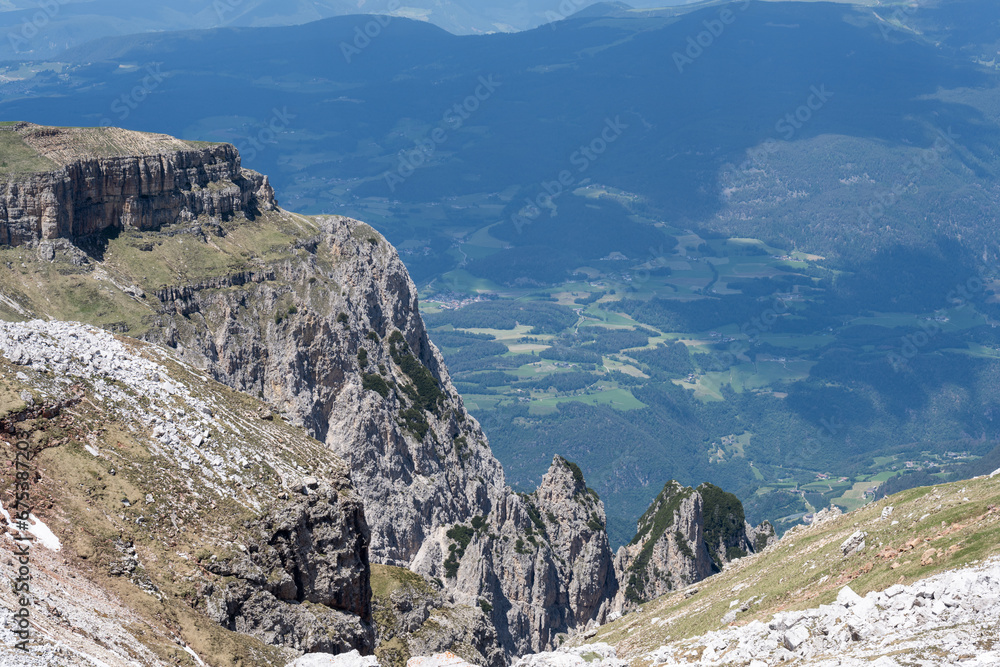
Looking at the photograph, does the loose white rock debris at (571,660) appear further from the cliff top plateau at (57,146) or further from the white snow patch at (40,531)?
the cliff top plateau at (57,146)

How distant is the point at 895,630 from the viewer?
39.8 m

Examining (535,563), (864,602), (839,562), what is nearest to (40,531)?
(864,602)

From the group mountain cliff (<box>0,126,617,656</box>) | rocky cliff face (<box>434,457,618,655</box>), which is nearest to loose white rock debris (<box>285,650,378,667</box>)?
mountain cliff (<box>0,126,617,656</box>)

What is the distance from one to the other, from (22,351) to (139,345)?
27.4 ft

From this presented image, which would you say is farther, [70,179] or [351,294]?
[351,294]

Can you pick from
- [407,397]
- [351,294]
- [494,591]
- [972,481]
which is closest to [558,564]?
[494,591]

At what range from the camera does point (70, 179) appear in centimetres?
11206

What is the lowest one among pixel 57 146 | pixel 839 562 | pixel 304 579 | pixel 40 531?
pixel 839 562

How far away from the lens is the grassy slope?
4809 cm

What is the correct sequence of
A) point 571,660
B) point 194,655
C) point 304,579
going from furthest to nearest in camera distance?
point 571,660, point 304,579, point 194,655

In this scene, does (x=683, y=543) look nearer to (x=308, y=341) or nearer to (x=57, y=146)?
(x=308, y=341)

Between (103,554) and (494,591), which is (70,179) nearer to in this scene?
(494,591)

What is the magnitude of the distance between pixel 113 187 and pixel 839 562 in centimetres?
9313

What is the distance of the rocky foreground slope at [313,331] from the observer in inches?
4274
